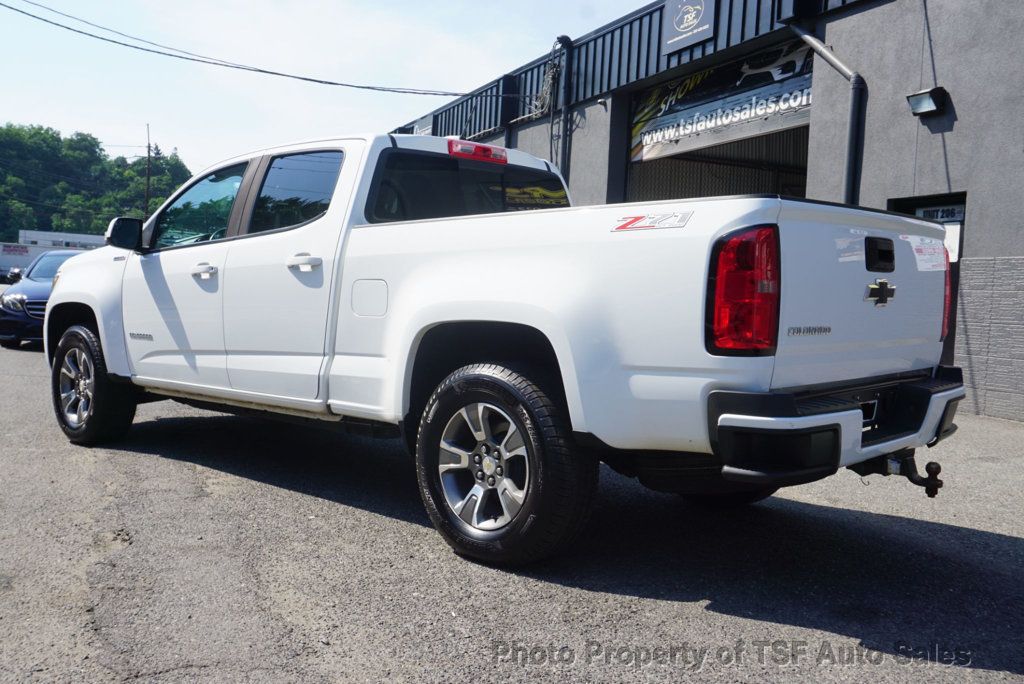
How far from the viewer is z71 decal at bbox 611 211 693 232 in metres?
3.10

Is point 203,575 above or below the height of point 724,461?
below

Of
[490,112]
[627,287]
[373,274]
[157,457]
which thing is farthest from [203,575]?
[490,112]

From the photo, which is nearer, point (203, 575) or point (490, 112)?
point (203, 575)

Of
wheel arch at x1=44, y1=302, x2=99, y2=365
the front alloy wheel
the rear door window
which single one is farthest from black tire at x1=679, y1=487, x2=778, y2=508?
wheel arch at x1=44, y1=302, x2=99, y2=365

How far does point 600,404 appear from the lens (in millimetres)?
3291

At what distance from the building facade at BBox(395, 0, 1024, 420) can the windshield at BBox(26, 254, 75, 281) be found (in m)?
9.11

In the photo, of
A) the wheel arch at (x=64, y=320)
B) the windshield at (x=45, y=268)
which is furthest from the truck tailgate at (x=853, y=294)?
the windshield at (x=45, y=268)

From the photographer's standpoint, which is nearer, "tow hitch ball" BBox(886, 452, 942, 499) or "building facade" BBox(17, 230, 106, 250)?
"tow hitch ball" BBox(886, 452, 942, 499)

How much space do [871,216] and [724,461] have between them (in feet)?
4.05

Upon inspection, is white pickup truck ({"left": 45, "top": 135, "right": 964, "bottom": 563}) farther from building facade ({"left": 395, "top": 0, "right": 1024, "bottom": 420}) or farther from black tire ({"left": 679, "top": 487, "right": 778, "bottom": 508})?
building facade ({"left": 395, "top": 0, "right": 1024, "bottom": 420})

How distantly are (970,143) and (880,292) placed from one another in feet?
22.3

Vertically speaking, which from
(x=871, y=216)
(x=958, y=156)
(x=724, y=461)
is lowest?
(x=724, y=461)

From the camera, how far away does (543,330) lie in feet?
11.2

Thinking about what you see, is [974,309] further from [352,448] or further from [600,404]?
[600,404]
